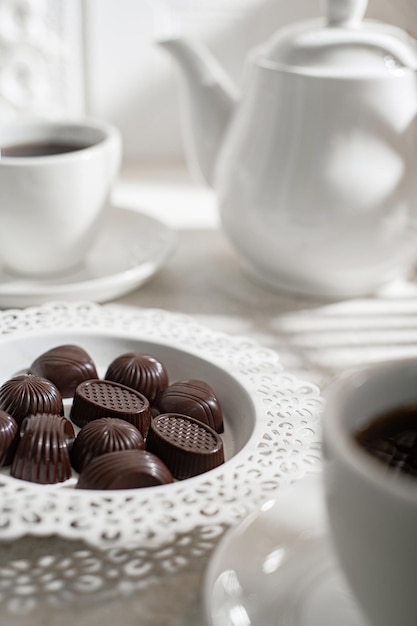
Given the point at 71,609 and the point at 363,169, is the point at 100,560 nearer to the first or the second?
the point at 71,609

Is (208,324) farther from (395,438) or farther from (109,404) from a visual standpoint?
(395,438)

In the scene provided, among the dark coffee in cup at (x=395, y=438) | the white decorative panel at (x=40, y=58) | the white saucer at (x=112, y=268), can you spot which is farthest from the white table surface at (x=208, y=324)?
the white decorative panel at (x=40, y=58)

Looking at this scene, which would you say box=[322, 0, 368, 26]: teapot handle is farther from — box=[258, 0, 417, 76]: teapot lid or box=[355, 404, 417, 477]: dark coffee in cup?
box=[355, 404, 417, 477]: dark coffee in cup

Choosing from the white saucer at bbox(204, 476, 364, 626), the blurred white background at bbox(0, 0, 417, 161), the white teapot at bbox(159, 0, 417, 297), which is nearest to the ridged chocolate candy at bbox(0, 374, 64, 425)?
the white saucer at bbox(204, 476, 364, 626)

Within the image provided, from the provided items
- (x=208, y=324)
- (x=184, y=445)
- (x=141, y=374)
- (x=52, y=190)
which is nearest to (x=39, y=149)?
(x=52, y=190)

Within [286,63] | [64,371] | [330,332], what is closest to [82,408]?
[64,371]

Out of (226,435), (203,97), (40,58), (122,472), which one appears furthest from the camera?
(40,58)

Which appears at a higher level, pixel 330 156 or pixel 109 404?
pixel 330 156
